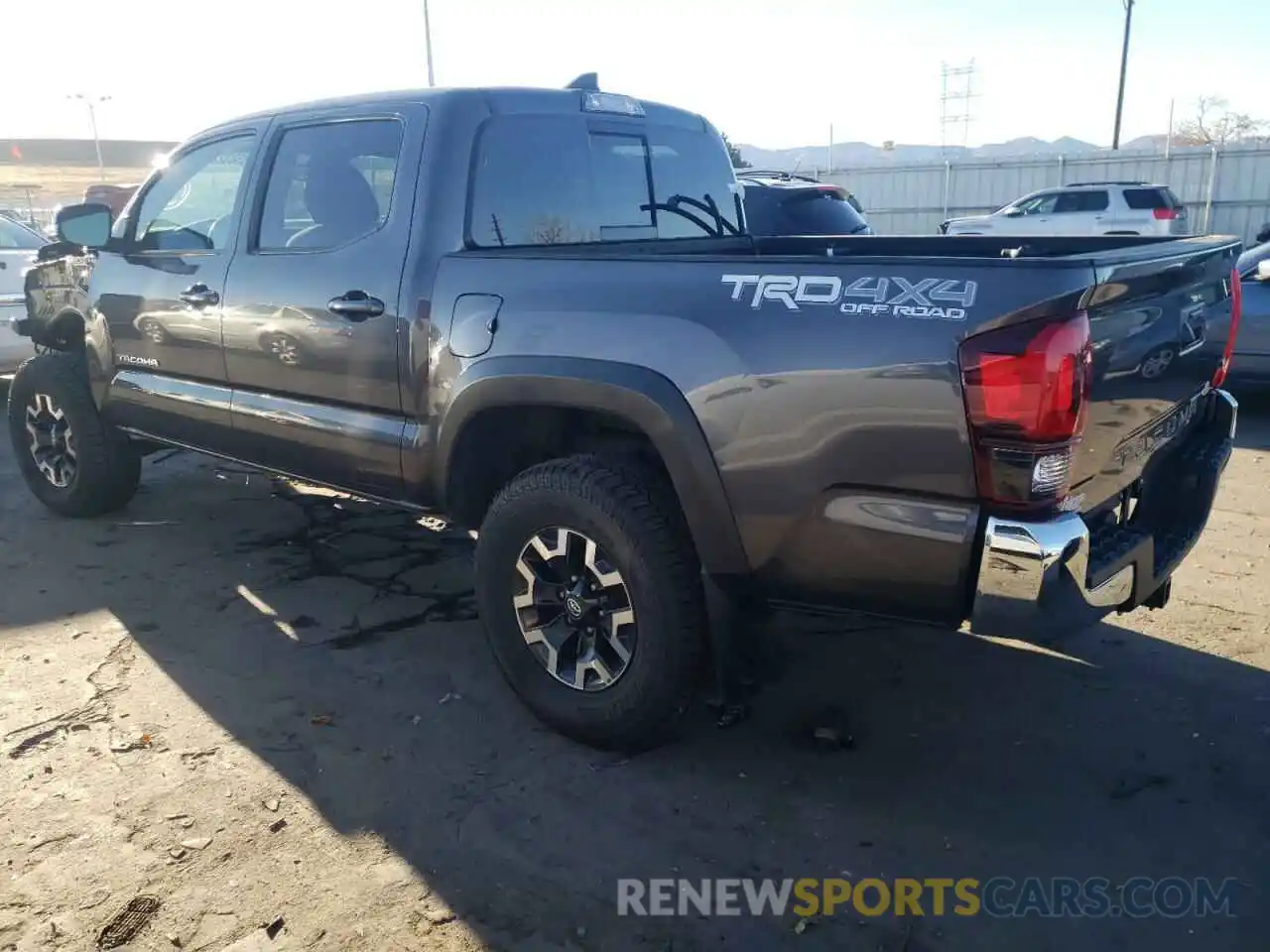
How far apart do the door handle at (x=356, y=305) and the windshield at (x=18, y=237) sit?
6647 mm

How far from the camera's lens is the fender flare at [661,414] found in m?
2.72

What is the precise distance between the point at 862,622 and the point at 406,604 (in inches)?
74.8

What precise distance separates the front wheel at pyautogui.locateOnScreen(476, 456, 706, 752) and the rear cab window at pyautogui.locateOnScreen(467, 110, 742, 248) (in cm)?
94

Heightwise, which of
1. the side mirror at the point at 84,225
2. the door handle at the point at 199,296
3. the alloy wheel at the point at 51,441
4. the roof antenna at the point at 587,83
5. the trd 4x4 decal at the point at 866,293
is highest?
the roof antenna at the point at 587,83

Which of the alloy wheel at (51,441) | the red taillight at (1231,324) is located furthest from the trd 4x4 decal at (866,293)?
the alloy wheel at (51,441)

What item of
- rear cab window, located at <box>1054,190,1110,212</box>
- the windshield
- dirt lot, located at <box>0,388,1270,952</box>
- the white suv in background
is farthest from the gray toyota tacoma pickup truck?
rear cab window, located at <box>1054,190,1110,212</box>

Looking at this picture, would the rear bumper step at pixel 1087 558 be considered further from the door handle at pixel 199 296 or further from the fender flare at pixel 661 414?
the door handle at pixel 199 296

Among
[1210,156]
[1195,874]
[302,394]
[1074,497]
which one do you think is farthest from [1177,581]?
[1210,156]

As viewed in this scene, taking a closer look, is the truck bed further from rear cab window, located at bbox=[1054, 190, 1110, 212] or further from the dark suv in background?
rear cab window, located at bbox=[1054, 190, 1110, 212]

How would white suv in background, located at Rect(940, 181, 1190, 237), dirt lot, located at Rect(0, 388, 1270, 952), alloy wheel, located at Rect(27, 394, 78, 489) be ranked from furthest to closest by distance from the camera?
white suv in background, located at Rect(940, 181, 1190, 237)
alloy wheel, located at Rect(27, 394, 78, 489)
dirt lot, located at Rect(0, 388, 1270, 952)

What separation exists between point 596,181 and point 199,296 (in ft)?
5.65

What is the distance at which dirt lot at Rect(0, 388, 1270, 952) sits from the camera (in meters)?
2.47

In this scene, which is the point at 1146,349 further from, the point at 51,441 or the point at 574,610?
the point at 51,441

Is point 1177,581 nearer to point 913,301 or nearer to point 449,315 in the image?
point 913,301
